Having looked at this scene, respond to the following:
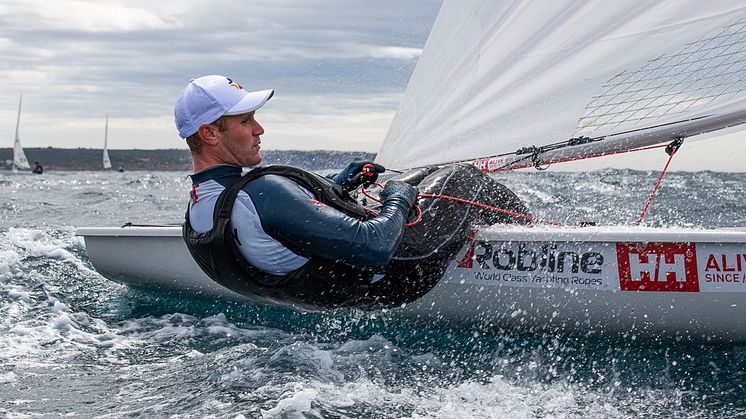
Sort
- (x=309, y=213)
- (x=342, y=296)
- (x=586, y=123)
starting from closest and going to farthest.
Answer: (x=309, y=213) → (x=342, y=296) → (x=586, y=123)

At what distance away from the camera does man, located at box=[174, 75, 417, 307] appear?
2348 mm

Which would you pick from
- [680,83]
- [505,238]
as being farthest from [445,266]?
[680,83]

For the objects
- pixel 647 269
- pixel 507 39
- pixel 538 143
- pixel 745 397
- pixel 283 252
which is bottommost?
pixel 745 397

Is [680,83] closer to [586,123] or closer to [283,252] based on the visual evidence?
[586,123]

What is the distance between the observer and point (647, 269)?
2.90 meters

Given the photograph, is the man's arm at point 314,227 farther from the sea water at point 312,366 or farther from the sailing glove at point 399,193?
the sea water at point 312,366

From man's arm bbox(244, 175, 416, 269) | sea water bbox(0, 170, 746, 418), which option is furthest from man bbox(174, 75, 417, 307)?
sea water bbox(0, 170, 746, 418)

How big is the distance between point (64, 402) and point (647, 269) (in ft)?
6.87

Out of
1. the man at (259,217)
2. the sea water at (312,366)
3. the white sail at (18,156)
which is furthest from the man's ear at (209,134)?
the white sail at (18,156)

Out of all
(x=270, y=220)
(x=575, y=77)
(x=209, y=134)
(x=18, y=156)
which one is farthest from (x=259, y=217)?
(x=18, y=156)

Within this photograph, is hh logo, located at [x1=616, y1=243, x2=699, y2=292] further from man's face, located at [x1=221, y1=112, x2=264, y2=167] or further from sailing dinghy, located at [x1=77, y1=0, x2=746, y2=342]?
man's face, located at [x1=221, y1=112, x2=264, y2=167]

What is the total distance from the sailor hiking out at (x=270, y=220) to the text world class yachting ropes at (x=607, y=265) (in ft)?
1.49

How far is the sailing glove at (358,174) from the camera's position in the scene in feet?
9.05

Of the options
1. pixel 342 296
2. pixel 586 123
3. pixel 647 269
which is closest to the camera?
pixel 342 296
